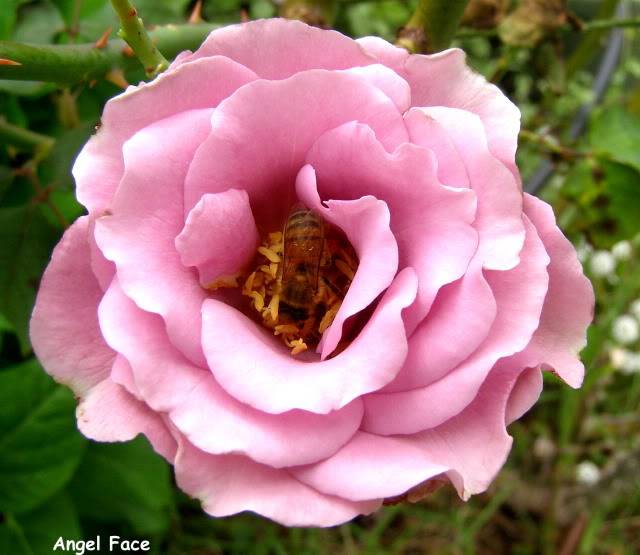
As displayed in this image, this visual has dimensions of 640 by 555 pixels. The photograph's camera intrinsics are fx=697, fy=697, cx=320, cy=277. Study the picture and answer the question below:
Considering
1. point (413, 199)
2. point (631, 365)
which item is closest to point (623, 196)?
point (413, 199)

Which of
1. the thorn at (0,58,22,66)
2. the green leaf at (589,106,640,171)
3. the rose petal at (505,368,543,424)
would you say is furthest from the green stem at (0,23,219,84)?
the green leaf at (589,106,640,171)

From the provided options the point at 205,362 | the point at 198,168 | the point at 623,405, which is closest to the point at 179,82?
the point at 198,168

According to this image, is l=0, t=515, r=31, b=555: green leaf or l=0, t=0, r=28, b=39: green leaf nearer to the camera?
l=0, t=0, r=28, b=39: green leaf

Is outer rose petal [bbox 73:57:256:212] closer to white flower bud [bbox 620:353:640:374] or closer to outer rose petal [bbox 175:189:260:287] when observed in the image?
outer rose petal [bbox 175:189:260:287]

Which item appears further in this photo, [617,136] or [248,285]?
[617,136]

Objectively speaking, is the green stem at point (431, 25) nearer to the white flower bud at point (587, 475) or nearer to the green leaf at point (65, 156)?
the green leaf at point (65, 156)

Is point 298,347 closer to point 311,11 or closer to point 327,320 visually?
point 327,320
